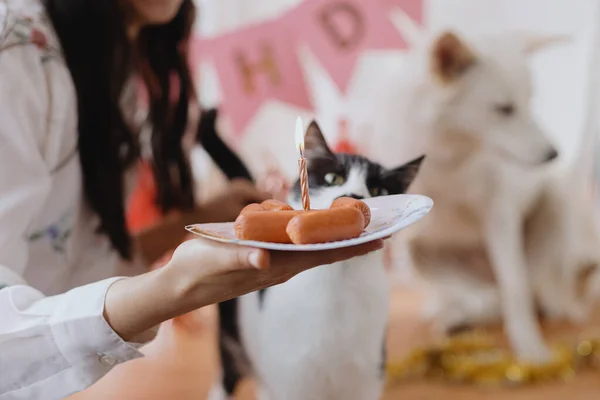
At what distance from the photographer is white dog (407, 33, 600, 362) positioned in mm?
774

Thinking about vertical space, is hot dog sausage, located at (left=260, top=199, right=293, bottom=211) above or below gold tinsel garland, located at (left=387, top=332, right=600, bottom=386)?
above

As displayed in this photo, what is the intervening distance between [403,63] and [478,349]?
471 millimetres

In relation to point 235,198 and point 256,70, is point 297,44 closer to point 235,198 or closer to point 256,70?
point 256,70

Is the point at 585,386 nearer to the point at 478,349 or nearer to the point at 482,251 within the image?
the point at 478,349

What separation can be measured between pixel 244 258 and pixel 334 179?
0.50ft

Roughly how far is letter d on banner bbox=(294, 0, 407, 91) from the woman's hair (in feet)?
0.96

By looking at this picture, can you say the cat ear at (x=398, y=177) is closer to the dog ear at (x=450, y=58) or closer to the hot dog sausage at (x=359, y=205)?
the hot dog sausage at (x=359, y=205)

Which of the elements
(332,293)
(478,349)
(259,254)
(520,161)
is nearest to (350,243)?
(259,254)

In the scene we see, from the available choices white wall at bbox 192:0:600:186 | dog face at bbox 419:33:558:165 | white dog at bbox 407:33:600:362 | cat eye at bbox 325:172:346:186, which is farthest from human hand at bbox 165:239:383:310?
white wall at bbox 192:0:600:186

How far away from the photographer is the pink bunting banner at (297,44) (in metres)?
0.98

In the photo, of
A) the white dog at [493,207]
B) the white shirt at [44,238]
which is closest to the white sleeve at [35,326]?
the white shirt at [44,238]

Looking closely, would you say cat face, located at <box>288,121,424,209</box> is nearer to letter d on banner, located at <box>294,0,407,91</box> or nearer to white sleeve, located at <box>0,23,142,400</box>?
white sleeve, located at <box>0,23,142,400</box>

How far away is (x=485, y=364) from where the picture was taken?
2.68ft

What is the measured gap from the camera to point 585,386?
785mm
